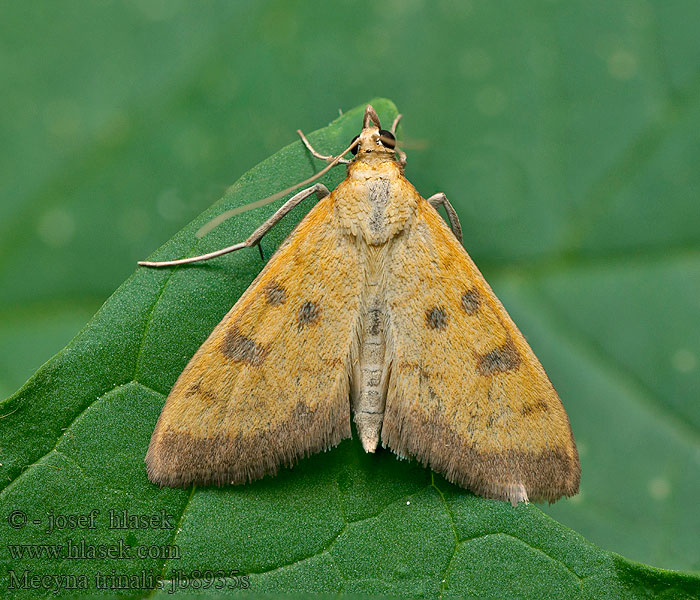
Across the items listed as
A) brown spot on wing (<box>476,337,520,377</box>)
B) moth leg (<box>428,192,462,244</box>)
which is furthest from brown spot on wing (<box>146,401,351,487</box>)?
moth leg (<box>428,192,462,244</box>)

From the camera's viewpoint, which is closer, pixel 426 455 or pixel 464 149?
pixel 426 455

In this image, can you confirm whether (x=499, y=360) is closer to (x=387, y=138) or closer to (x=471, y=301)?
(x=471, y=301)

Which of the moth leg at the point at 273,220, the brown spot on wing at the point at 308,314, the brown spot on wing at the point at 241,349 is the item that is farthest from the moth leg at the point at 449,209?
the brown spot on wing at the point at 241,349

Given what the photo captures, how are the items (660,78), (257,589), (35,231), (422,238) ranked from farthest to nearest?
(660,78) → (35,231) → (422,238) → (257,589)

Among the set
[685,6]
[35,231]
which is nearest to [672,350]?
[685,6]

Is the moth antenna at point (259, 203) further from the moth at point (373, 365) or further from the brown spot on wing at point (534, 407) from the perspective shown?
the brown spot on wing at point (534, 407)

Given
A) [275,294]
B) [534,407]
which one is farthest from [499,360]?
[275,294]

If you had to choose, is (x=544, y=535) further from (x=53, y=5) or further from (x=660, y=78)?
(x=53, y=5)
